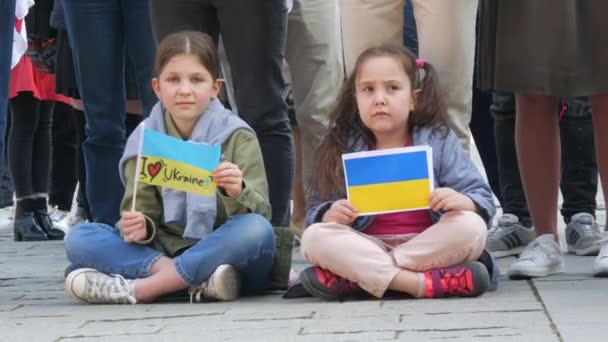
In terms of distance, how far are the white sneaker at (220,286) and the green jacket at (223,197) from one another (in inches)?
7.5

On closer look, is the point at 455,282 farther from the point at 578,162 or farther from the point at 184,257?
the point at 578,162

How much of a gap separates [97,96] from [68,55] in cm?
145

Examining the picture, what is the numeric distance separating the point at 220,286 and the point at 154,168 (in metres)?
0.41

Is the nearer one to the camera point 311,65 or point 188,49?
point 188,49

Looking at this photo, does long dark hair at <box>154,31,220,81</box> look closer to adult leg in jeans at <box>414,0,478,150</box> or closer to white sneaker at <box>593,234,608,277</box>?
adult leg in jeans at <box>414,0,478,150</box>

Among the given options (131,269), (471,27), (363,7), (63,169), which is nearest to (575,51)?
(471,27)

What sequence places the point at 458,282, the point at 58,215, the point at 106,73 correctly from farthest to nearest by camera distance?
the point at 58,215 < the point at 106,73 < the point at 458,282

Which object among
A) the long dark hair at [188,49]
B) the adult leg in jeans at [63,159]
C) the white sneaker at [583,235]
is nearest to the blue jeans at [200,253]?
the long dark hair at [188,49]

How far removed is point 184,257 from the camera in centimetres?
439

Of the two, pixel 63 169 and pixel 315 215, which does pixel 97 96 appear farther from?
pixel 63 169

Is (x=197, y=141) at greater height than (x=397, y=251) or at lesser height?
greater

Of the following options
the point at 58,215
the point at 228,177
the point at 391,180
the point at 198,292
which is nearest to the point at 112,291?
the point at 198,292

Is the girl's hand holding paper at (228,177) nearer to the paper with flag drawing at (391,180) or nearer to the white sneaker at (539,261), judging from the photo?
the paper with flag drawing at (391,180)

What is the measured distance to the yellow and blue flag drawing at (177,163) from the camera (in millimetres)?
4348
